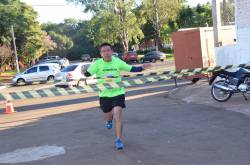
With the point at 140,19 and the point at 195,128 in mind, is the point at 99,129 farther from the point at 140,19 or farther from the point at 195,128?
the point at 140,19

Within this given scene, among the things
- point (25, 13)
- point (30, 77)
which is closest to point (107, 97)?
point (30, 77)

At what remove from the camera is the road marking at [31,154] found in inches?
306

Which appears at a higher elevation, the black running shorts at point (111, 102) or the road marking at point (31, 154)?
the black running shorts at point (111, 102)

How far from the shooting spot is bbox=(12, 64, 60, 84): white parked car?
3700cm

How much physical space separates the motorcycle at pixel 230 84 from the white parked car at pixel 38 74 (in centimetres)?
2486

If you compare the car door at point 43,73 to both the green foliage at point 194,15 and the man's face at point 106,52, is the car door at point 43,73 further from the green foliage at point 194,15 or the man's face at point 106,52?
the green foliage at point 194,15

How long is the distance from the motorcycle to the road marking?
5983 mm

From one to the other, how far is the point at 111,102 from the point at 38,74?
29.4 m

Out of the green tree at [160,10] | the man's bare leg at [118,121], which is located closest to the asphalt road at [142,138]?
the man's bare leg at [118,121]

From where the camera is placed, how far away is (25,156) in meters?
8.03

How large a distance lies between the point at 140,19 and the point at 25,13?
16.5m

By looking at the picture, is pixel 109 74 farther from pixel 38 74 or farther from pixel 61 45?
pixel 61 45

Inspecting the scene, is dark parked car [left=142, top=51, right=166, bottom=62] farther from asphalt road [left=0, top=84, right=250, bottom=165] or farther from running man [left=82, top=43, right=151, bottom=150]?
running man [left=82, top=43, right=151, bottom=150]

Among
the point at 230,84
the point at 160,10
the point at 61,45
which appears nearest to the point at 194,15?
the point at 160,10
